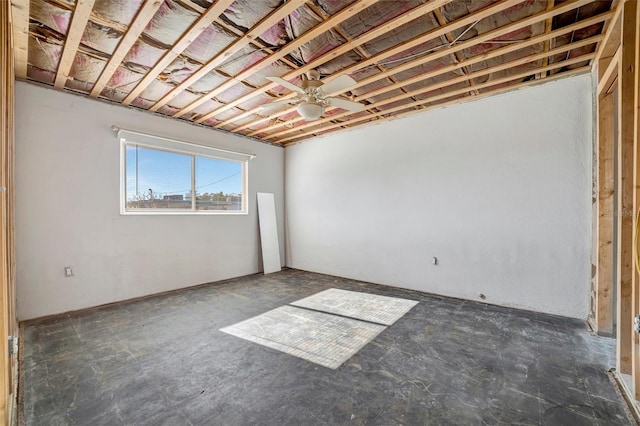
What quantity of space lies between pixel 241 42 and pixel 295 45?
487 millimetres

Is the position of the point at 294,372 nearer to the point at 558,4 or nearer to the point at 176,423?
the point at 176,423

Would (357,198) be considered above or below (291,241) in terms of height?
above

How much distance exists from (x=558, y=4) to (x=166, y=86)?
395 cm

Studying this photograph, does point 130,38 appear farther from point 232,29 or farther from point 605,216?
point 605,216

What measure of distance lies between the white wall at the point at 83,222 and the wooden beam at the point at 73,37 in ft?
1.83

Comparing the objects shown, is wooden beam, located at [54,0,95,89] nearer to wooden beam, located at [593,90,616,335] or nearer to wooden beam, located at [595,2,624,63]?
wooden beam, located at [595,2,624,63]

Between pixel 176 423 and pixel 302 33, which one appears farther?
pixel 302 33

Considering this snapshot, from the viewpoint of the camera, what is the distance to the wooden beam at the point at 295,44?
2.14 meters

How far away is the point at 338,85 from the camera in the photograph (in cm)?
276

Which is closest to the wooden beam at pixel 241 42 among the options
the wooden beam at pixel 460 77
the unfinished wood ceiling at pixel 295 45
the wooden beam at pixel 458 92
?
the unfinished wood ceiling at pixel 295 45

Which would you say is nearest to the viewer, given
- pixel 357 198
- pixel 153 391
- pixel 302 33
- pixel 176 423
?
pixel 176 423

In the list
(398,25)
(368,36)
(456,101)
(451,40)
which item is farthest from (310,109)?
(456,101)

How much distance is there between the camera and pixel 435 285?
4.29m

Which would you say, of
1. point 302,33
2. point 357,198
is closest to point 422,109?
point 357,198
